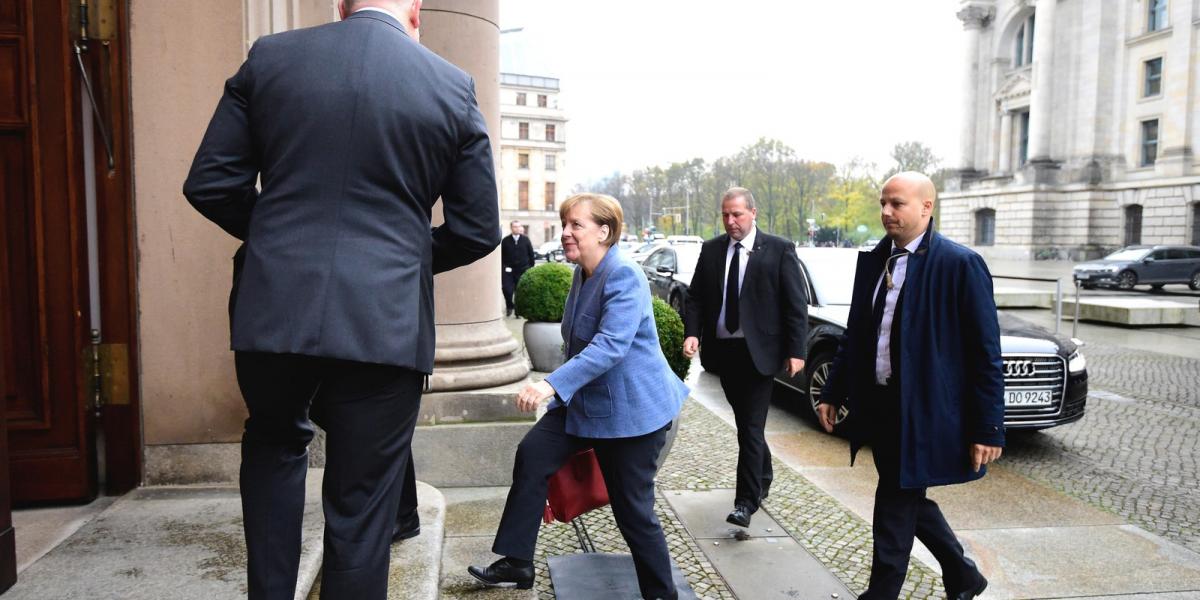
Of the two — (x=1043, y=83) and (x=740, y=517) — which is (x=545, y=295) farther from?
(x=1043, y=83)

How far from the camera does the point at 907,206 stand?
135 inches

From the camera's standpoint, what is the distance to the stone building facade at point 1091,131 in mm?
43750

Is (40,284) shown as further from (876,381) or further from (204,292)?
(876,381)

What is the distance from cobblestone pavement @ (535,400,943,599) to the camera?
4086 millimetres

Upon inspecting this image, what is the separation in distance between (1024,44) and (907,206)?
2394 inches

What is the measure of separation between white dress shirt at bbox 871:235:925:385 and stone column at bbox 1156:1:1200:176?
48.9 metres

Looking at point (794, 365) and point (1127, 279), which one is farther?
point (1127, 279)

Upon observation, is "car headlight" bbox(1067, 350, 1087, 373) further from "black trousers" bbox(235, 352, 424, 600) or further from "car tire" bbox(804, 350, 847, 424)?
"black trousers" bbox(235, 352, 424, 600)

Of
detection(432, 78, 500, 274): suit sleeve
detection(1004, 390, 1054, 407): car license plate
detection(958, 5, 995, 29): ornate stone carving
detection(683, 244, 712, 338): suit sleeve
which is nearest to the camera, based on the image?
detection(432, 78, 500, 274): suit sleeve

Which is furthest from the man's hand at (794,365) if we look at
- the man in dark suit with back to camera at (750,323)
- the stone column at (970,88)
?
the stone column at (970,88)

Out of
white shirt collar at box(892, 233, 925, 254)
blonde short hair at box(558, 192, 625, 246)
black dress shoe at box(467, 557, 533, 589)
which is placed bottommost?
black dress shoe at box(467, 557, 533, 589)

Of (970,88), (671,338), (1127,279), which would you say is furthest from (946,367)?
(970,88)

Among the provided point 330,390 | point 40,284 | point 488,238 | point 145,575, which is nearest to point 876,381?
point 488,238

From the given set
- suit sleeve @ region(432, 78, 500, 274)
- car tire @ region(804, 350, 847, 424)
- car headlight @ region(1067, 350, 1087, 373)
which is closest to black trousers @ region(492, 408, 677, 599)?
suit sleeve @ region(432, 78, 500, 274)
